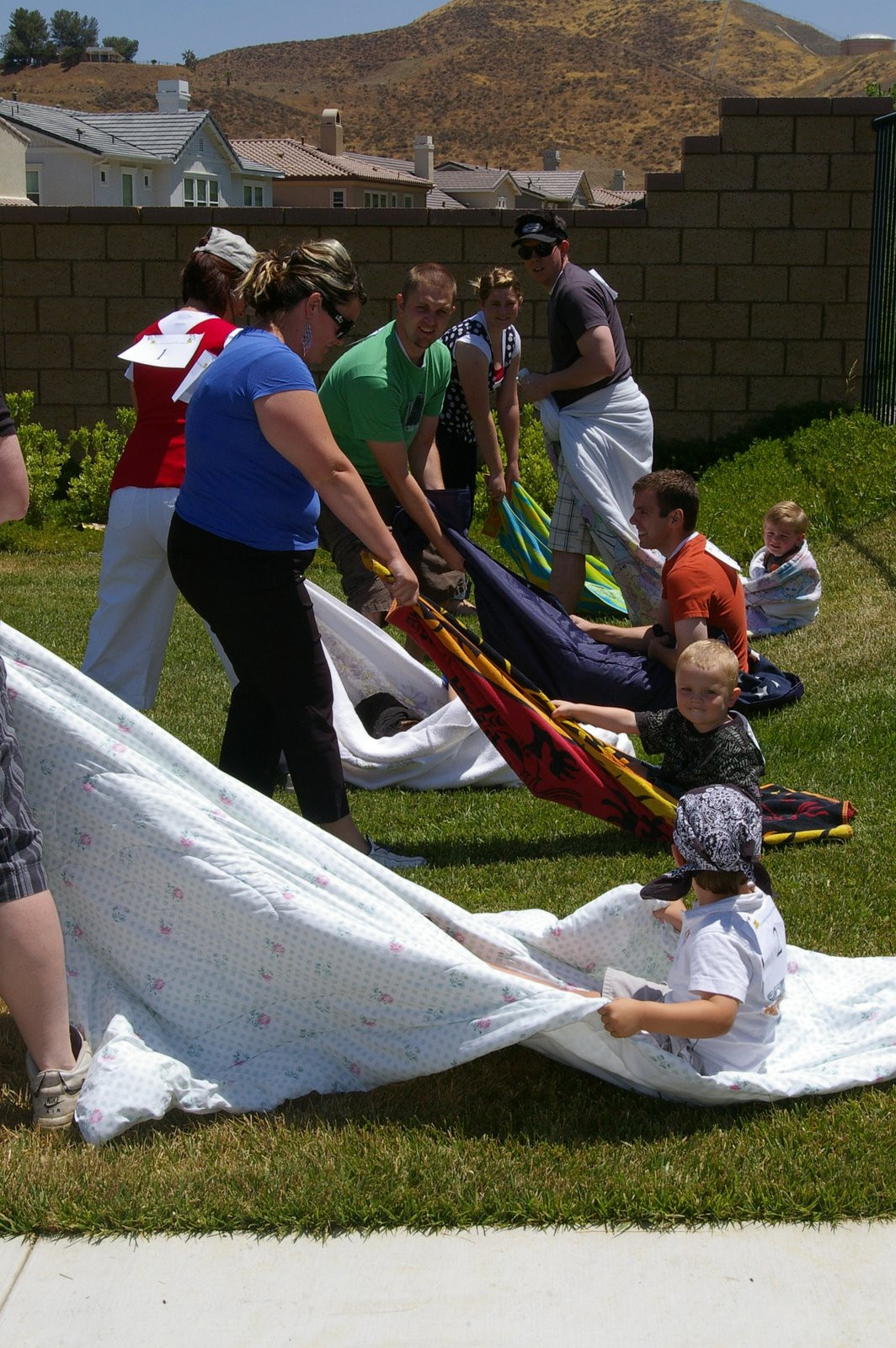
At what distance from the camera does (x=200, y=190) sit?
73688 mm

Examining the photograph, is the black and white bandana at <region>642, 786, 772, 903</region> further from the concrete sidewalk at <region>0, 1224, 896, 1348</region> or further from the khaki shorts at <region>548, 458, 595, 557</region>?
the khaki shorts at <region>548, 458, 595, 557</region>

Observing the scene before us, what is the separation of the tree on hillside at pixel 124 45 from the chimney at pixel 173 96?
299ft

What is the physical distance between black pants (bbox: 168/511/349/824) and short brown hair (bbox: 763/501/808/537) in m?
4.08

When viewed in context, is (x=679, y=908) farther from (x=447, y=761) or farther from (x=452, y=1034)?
(x=447, y=761)

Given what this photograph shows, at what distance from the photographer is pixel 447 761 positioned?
633 cm

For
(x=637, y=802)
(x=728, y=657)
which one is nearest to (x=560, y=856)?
(x=637, y=802)

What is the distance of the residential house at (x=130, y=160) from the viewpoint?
→ 213ft

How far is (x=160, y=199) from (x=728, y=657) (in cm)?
7189

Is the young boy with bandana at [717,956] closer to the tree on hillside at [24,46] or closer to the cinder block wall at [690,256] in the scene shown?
the cinder block wall at [690,256]

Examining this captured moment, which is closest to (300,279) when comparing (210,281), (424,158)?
(210,281)

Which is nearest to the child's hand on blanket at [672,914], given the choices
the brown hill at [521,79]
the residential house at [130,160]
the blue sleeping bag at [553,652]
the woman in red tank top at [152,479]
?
the blue sleeping bag at [553,652]

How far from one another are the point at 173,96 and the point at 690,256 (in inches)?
2908

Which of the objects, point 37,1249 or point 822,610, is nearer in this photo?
point 37,1249

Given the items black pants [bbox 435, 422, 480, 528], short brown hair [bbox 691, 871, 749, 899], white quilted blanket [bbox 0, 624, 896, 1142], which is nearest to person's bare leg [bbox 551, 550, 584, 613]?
black pants [bbox 435, 422, 480, 528]
